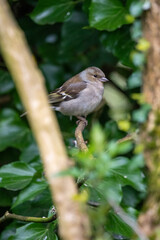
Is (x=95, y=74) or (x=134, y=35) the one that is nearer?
(x=134, y=35)

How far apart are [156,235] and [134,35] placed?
0.60 meters

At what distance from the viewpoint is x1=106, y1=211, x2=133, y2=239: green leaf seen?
2.62 m

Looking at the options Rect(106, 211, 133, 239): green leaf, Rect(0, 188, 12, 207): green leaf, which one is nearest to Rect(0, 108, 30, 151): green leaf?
Rect(0, 188, 12, 207): green leaf

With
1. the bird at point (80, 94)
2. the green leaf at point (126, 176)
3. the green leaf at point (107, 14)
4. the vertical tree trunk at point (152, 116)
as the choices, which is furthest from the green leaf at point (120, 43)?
the vertical tree trunk at point (152, 116)

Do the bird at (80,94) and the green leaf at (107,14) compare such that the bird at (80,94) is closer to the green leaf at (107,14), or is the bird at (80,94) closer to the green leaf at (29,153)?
the green leaf at (29,153)

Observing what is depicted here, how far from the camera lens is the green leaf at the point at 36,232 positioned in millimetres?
2569

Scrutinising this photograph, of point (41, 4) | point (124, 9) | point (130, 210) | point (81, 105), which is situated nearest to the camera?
point (130, 210)

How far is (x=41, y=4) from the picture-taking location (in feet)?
12.8

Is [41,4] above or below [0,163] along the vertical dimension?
above

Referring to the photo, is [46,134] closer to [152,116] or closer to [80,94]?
[152,116]

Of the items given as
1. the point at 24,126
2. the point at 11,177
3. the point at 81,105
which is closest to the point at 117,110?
the point at 81,105

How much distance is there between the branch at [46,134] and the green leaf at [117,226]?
4.86 feet

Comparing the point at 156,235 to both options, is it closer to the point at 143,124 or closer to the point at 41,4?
the point at 143,124

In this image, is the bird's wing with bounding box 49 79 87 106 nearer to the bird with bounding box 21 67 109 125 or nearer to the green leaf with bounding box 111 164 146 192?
the bird with bounding box 21 67 109 125
